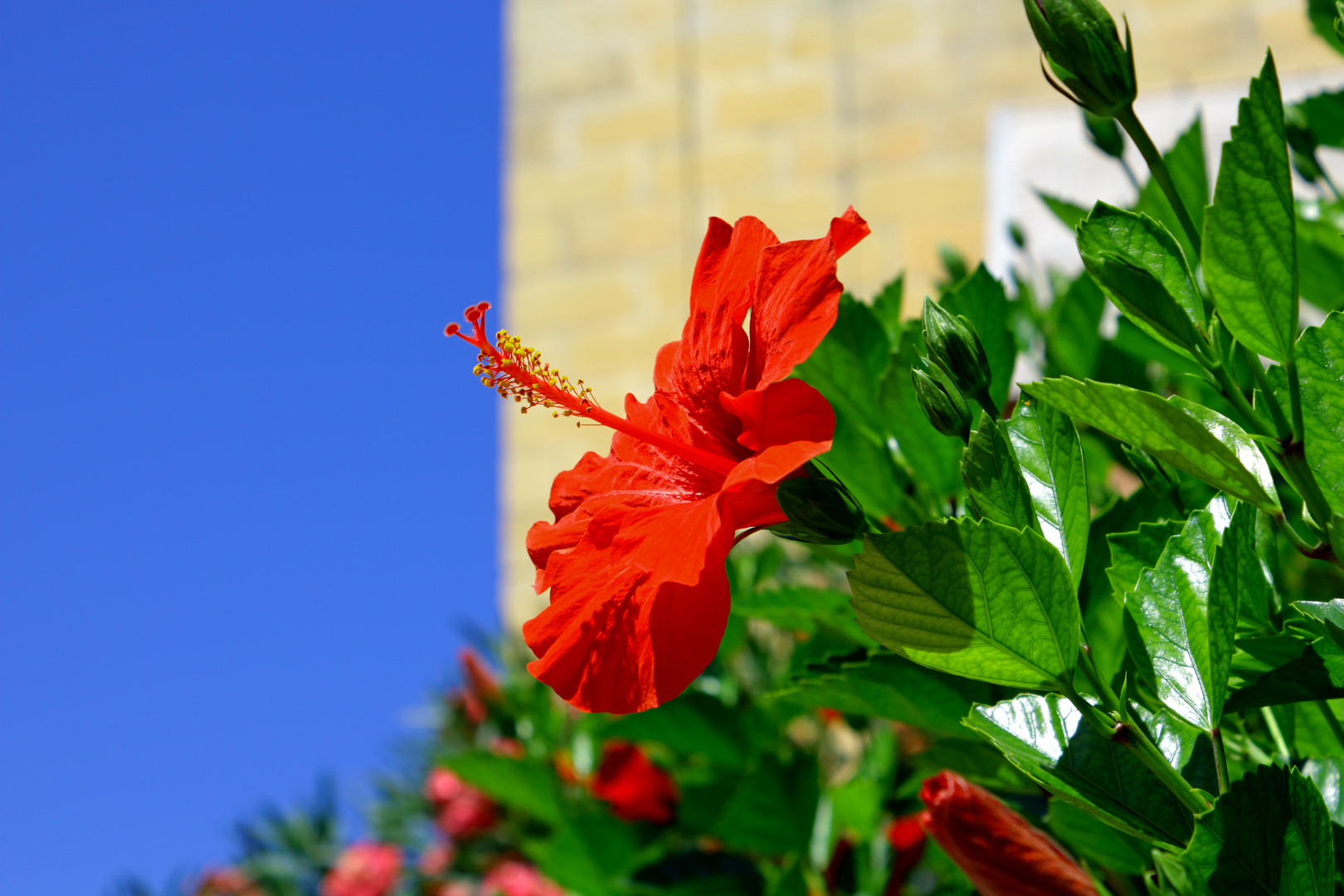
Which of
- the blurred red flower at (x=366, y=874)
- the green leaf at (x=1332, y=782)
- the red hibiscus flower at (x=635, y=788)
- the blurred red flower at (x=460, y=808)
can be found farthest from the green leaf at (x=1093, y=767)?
the blurred red flower at (x=366, y=874)

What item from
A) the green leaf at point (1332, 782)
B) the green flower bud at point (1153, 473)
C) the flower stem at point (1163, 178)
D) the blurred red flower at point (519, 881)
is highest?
the flower stem at point (1163, 178)

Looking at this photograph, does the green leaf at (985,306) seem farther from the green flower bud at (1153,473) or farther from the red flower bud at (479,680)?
the red flower bud at (479,680)

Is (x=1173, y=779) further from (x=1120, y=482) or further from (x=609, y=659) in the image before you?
(x=1120, y=482)

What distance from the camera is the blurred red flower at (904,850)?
3.75 ft

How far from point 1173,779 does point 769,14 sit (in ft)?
9.76

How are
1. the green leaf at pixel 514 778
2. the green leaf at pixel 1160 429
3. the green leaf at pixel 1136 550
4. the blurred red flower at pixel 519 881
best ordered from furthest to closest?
the blurred red flower at pixel 519 881
the green leaf at pixel 514 778
the green leaf at pixel 1136 550
the green leaf at pixel 1160 429

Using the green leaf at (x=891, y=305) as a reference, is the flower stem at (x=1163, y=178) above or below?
below

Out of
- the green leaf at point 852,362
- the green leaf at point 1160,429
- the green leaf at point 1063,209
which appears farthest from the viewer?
the green leaf at point 1063,209

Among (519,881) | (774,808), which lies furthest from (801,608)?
(519,881)

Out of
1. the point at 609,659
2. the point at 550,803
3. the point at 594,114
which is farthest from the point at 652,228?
the point at 609,659

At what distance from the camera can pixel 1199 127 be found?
824mm

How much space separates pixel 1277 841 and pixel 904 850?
2.48 feet

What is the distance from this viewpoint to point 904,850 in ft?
3.78

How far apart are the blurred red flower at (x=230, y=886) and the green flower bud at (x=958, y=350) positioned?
259 cm
